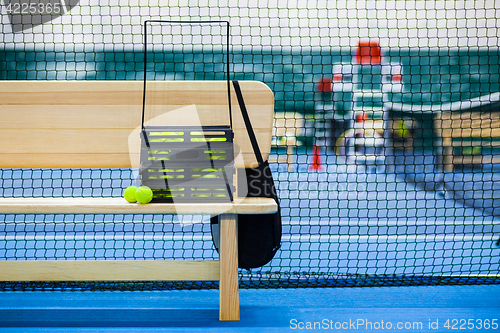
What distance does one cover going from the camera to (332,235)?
291 centimetres

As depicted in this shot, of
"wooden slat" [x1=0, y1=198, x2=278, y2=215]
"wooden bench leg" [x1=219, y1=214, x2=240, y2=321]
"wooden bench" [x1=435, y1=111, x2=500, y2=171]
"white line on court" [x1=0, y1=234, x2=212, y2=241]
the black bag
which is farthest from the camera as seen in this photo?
"wooden bench" [x1=435, y1=111, x2=500, y2=171]

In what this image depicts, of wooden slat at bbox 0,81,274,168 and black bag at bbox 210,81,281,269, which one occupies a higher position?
wooden slat at bbox 0,81,274,168

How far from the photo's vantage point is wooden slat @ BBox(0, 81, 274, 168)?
5.25ft

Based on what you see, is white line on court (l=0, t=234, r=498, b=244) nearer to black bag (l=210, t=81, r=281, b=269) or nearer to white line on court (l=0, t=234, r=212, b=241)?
white line on court (l=0, t=234, r=212, b=241)

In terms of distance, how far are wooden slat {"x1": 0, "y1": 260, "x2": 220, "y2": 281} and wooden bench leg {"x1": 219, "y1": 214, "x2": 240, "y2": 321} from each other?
49 millimetres

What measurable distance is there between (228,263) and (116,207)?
1.42 ft

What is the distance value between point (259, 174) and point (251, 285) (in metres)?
0.57

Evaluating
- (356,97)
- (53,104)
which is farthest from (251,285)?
(356,97)

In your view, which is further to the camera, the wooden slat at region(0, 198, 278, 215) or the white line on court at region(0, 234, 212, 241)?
the white line on court at region(0, 234, 212, 241)

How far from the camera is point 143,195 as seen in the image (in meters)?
1.33

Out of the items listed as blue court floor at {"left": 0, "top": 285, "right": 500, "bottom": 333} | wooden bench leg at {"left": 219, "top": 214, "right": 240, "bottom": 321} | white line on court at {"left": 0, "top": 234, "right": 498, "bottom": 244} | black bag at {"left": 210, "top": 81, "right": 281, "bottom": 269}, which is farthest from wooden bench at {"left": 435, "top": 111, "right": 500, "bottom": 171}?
wooden bench leg at {"left": 219, "top": 214, "right": 240, "bottom": 321}

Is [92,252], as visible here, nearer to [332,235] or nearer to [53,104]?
[53,104]

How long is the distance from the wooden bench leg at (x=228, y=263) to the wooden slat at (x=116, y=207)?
7cm

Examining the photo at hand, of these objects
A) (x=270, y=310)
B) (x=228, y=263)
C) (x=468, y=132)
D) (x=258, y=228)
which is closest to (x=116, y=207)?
(x=228, y=263)
